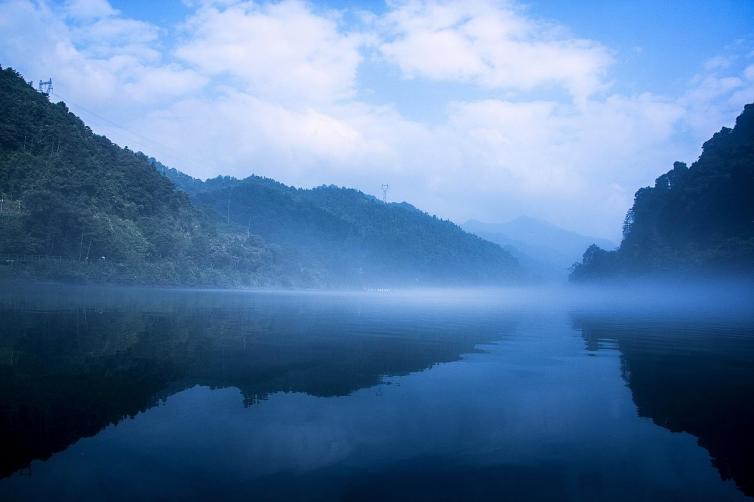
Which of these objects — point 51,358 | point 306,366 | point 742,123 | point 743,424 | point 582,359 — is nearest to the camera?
point 743,424

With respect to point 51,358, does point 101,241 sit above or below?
above

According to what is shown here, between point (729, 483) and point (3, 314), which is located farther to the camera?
point (3, 314)

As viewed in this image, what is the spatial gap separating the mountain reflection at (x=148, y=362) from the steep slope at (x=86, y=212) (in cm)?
5060

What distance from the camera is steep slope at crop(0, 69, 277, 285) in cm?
6419

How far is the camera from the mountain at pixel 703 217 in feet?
285

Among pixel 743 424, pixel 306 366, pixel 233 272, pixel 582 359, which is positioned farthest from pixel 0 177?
pixel 743 424

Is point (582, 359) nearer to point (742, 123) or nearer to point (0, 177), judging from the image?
point (0, 177)

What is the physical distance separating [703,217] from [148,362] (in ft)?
392

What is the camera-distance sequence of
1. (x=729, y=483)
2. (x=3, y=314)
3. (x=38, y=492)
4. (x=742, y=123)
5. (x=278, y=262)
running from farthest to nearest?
1. (x=278, y=262)
2. (x=742, y=123)
3. (x=3, y=314)
4. (x=729, y=483)
5. (x=38, y=492)

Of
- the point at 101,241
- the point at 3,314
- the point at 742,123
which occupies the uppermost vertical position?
the point at 742,123

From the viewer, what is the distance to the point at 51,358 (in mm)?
12180

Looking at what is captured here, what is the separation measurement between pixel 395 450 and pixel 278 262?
13123cm

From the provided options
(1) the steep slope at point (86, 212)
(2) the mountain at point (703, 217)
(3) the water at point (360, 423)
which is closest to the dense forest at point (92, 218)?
(1) the steep slope at point (86, 212)

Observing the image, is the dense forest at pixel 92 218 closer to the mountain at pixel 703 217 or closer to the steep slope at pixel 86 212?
the steep slope at pixel 86 212
